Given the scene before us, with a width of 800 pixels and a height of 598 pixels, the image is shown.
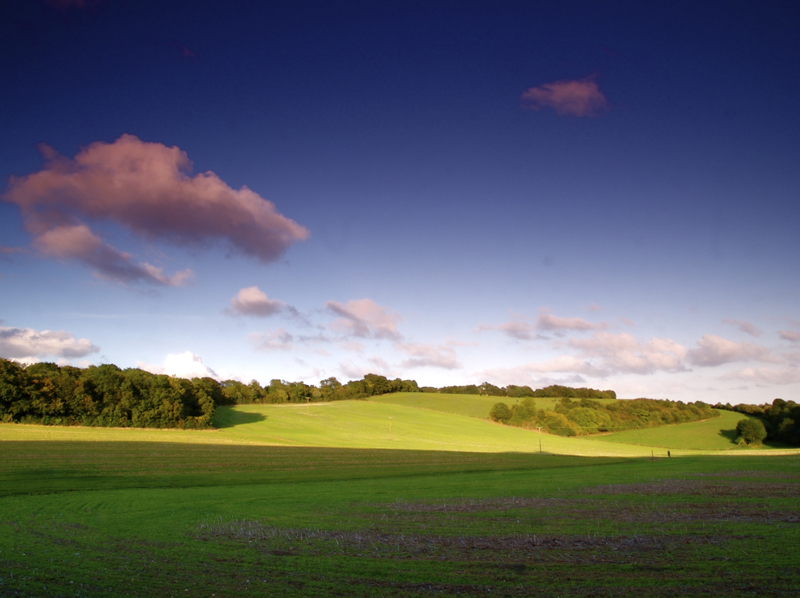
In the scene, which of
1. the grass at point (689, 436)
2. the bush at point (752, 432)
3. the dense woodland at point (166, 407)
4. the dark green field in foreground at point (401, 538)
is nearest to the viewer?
the dark green field in foreground at point (401, 538)

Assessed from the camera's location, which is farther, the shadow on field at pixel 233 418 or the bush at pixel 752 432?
the bush at pixel 752 432

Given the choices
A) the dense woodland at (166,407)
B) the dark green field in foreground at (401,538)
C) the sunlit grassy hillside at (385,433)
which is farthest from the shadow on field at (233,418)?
the dark green field in foreground at (401,538)

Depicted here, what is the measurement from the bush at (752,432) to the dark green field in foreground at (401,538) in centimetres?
8441

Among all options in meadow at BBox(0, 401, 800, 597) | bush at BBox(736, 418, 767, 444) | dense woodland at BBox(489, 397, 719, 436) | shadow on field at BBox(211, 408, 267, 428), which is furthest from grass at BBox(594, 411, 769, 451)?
shadow on field at BBox(211, 408, 267, 428)

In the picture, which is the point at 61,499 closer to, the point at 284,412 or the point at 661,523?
the point at 661,523

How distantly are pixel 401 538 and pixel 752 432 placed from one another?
116 metres

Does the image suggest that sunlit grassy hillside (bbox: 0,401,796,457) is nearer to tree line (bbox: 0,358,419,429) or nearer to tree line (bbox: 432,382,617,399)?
tree line (bbox: 0,358,419,429)

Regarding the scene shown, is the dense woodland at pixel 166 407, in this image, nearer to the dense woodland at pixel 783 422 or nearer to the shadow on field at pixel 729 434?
the dense woodland at pixel 783 422

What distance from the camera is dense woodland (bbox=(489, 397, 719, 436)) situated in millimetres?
119375

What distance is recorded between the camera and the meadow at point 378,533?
1039cm

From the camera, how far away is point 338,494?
28.8 metres

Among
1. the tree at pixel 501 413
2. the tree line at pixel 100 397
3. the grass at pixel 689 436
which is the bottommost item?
the grass at pixel 689 436

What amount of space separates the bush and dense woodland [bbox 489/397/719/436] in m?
23.1

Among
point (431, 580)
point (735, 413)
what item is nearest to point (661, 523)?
point (431, 580)
